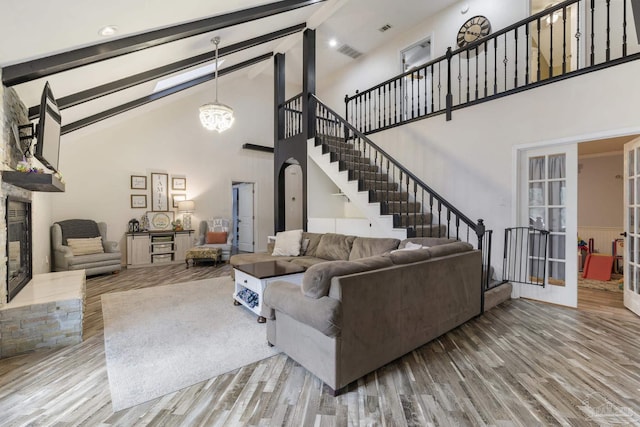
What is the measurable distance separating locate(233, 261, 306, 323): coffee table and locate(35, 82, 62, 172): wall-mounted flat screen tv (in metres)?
2.14

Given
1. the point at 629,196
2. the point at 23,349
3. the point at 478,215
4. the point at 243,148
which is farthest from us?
the point at 243,148

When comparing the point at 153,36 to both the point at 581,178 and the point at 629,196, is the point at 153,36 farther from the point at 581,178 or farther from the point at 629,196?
the point at 581,178

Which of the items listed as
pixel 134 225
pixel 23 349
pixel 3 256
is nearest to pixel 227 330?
pixel 23 349

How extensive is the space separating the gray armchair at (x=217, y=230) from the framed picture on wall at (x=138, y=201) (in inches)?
52.1

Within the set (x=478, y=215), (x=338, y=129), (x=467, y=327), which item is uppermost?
(x=338, y=129)

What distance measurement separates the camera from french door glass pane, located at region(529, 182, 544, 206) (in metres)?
3.90

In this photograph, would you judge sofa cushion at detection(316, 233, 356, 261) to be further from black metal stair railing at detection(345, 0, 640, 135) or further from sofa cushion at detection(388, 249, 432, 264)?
black metal stair railing at detection(345, 0, 640, 135)

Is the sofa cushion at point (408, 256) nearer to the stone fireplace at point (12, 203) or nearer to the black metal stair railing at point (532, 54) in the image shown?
the black metal stair railing at point (532, 54)

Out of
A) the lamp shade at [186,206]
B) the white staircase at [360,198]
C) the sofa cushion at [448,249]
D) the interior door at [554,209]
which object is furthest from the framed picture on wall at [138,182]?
the interior door at [554,209]

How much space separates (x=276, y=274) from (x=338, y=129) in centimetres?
463

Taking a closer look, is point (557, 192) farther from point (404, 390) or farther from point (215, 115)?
point (215, 115)

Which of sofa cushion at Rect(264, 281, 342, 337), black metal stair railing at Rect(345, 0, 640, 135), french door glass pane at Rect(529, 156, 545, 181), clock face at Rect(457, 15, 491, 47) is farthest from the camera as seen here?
clock face at Rect(457, 15, 491, 47)

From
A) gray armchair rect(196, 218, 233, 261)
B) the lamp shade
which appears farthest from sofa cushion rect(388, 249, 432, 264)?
the lamp shade

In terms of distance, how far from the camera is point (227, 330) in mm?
2994
